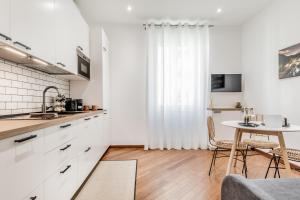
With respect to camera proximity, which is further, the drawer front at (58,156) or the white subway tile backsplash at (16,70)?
the white subway tile backsplash at (16,70)

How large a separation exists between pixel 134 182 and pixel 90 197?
1.95 ft

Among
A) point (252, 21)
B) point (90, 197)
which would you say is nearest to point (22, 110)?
point (90, 197)

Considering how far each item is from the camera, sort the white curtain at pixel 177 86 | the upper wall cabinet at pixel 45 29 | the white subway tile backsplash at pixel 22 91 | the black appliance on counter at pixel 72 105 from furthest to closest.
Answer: the white curtain at pixel 177 86, the black appliance on counter at pixel 72 105, the white subway tile backsplash at pixel 22 91, the upper wall cabinet at pixel 45 29

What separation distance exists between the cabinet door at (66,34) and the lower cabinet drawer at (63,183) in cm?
116

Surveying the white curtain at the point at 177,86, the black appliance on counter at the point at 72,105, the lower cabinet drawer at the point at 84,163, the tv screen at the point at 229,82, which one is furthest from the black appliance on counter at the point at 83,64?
the tv screen at the point at 229,82

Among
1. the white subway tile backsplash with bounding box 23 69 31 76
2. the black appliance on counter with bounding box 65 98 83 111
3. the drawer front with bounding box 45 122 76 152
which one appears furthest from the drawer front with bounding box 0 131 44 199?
the black appliance on counter with bounding box 65 98 83 111

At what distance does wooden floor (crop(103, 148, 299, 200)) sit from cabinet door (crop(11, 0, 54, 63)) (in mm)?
1827

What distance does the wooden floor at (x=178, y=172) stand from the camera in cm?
224

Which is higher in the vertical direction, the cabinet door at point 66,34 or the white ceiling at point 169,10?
the white ceiling at point 169,10

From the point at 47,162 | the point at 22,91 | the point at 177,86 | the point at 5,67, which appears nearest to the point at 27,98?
the point at 22,91

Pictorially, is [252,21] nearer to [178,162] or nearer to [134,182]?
[178,162]

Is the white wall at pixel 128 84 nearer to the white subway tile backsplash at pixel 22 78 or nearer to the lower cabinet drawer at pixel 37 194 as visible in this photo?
the white subway tile backsplash at pixel 22 78

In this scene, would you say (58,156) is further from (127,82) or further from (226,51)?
(226,51)

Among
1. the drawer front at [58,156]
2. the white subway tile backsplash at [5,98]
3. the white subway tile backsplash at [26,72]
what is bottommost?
the drawer front at [58,156]
